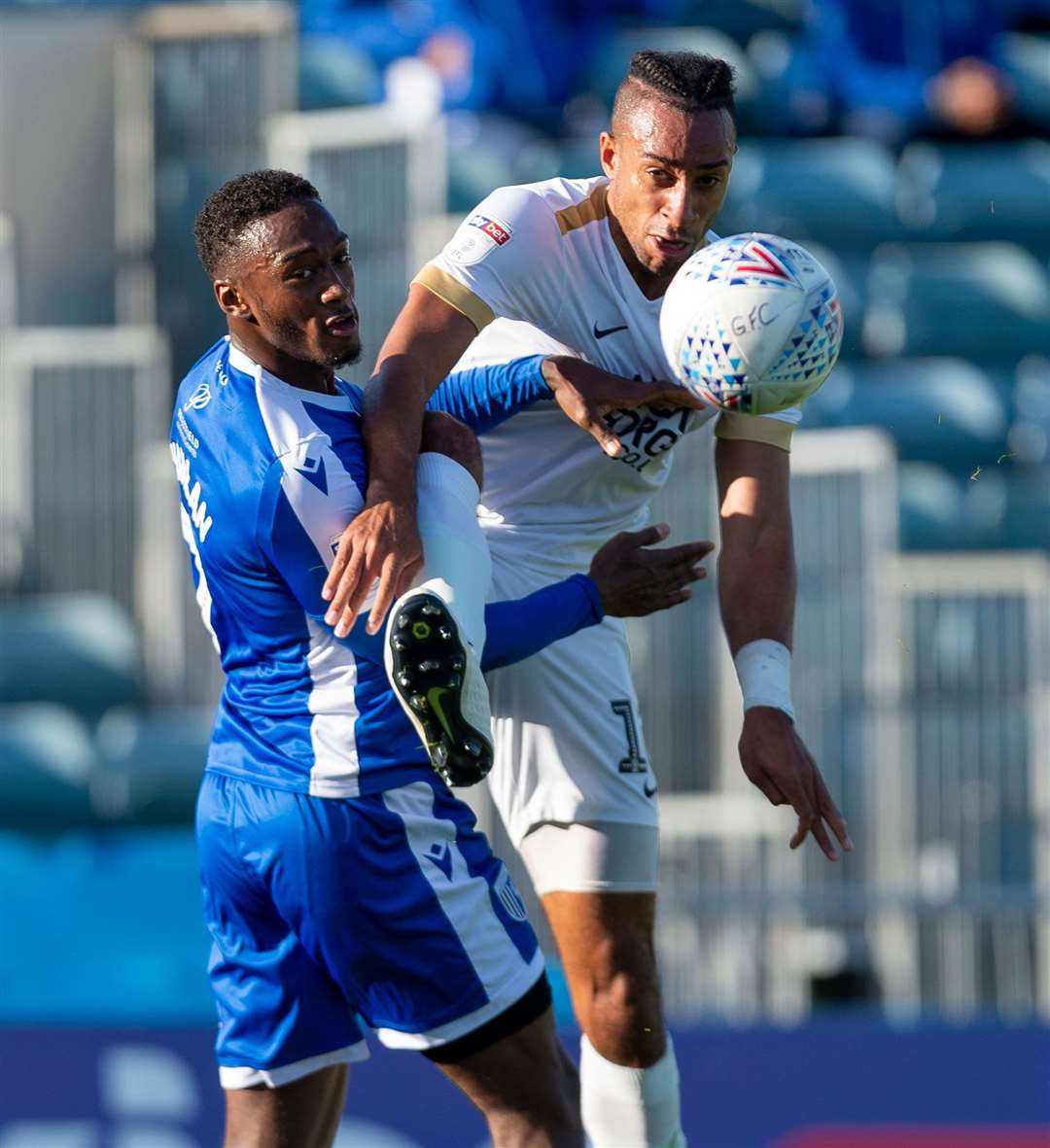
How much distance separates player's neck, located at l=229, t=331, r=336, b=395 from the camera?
2924mm

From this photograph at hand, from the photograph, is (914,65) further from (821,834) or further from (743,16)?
(821,834)

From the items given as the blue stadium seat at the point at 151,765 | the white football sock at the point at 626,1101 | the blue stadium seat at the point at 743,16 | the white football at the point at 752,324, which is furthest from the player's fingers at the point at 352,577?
the blue stadium seat at the point at 743,16

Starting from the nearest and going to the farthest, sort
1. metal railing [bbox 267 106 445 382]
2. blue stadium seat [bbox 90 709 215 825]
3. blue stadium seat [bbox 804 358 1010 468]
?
blue stadium seat [bbox 90 709 215 825] < blue stadium seat [bbox 804 358 1010 468] < metal railing [bbox 267 106 445 382]

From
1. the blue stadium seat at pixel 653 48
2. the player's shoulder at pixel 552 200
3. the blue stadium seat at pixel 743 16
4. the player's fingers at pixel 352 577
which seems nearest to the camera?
the player's fingers at pixel 352 577

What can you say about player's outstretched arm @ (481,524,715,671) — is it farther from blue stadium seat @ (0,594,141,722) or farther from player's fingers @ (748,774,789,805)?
blue stadium seat @ (0,594,141,722)

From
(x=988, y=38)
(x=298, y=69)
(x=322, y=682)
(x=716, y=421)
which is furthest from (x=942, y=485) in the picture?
(x=322, y=682)

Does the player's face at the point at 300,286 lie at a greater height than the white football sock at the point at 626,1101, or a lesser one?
greater

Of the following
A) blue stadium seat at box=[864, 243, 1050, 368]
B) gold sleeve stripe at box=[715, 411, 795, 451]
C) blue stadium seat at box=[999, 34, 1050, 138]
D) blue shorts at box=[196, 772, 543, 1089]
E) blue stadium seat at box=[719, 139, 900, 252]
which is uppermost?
blue stadium seat at box=[999, 34, 1050, 138]

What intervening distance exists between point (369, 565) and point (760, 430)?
96 cm

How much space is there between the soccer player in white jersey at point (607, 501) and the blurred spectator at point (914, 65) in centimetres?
609

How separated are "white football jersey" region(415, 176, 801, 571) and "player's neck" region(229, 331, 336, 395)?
0.36 metres

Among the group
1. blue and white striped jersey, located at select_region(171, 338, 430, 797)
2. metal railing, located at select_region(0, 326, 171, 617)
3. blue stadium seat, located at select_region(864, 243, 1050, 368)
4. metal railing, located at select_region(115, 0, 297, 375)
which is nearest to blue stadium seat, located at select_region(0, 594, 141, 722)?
metal railing, located at select_region(0, 326, 171, 617)

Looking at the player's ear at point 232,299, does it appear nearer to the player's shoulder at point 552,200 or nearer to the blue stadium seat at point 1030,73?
the player's shoulder at point 552,200

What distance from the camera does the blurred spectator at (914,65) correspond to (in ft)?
30.3
